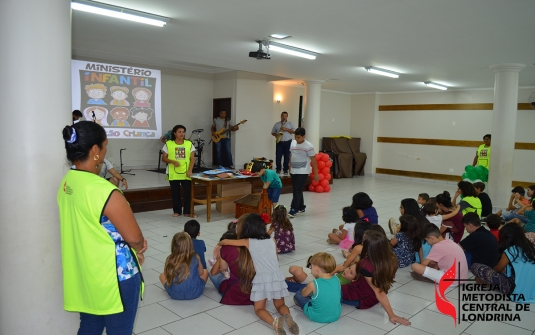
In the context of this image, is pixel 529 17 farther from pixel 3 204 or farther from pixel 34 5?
pixel 3 204

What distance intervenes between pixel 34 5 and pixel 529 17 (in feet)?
16.3

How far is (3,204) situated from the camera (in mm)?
2230

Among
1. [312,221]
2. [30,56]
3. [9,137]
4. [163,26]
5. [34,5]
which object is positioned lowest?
[312,221]

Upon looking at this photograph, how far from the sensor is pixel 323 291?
309 cm

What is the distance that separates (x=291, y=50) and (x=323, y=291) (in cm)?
476

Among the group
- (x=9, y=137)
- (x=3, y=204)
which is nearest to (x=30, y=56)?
(x=9, y=137)

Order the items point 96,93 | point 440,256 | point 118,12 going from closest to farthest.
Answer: point 440,256
point 96,93
point 118,12

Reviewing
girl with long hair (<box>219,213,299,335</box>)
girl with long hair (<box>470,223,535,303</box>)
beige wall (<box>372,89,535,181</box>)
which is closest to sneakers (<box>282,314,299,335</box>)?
girl with long hair (<box>219,213,299,335</box>)

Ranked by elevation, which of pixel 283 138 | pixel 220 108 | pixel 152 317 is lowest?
pixel 152 317

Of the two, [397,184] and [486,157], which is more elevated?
[486,157]

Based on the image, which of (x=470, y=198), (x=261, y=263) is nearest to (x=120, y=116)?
(x=261, y=263)

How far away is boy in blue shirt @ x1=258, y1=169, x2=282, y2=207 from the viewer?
251 inches

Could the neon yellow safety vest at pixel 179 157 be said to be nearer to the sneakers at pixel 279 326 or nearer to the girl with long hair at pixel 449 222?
the girl with long hair at pixel 449 222

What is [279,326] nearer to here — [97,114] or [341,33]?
[97,114]
